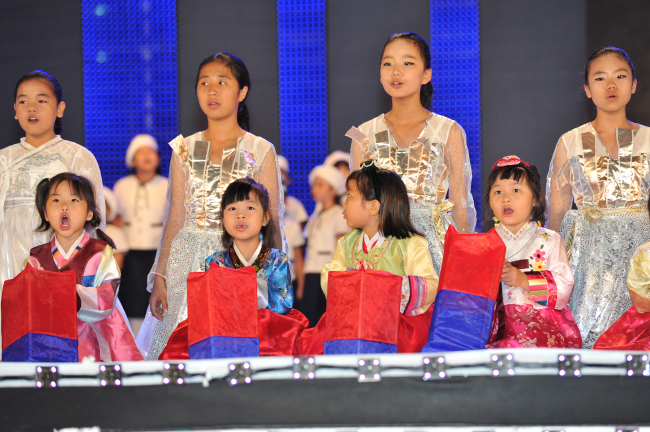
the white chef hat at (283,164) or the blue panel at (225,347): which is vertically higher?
the white chef hat at (283,164)

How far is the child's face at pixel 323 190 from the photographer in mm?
4777

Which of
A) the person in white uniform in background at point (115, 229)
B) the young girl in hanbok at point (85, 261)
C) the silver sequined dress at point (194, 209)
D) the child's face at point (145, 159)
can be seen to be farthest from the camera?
the child's face at point (145, 159)

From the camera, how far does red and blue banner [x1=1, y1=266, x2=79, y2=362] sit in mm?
2098

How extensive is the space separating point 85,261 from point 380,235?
1.17 m

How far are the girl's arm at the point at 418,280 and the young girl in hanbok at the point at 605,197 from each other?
36.0 inches

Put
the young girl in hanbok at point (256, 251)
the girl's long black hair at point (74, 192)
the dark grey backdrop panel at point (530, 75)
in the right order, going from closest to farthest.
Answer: the young girl in hanbok at point (256, 251) < the girl's long black hair at point (74, 192) < the dark grey backdrop panel at point (530, 75)

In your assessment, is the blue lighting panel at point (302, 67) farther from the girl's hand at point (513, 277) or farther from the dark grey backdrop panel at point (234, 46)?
the girl's hand at point (513, 277)

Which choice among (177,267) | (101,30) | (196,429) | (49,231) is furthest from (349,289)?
(101,30)

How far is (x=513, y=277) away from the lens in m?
2.43

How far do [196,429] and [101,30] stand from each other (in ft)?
14.3

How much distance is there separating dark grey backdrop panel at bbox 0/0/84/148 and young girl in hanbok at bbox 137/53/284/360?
9.04ft

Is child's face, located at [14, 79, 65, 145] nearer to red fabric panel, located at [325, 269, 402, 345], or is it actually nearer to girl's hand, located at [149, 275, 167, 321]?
girl's hand, located at [149, 275, 167, 321]

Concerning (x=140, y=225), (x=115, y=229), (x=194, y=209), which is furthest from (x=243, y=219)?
(x=115, y=229)

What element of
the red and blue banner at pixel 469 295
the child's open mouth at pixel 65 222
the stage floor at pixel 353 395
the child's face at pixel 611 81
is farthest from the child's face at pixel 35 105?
the child's face at pixel 611 81
